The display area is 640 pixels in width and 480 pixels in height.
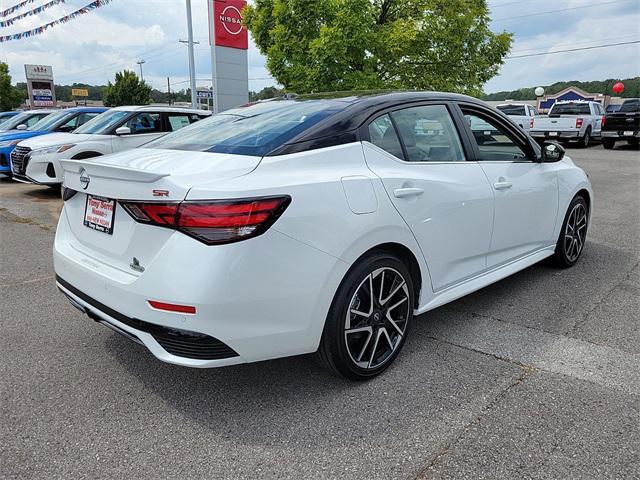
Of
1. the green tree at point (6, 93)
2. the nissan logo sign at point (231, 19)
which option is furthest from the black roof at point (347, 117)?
the green tree at point (6, 93)

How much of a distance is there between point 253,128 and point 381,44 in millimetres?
8161

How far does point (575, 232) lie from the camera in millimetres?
4871

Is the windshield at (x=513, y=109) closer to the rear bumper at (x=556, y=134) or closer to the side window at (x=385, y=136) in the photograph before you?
the rear bumper at (x=556, y=134)

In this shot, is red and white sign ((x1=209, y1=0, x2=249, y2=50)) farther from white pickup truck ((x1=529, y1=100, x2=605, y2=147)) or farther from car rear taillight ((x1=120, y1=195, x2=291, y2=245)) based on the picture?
car rear taillight ((x1=120, y1=195, x2=291, y2=245))

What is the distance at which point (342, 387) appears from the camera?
9.20 ft

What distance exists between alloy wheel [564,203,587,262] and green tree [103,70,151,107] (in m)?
55.9

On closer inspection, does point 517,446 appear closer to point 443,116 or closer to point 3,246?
A: point 443,116

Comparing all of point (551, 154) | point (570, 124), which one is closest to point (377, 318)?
point (551, 154)

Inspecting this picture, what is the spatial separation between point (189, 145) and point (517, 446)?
7.69 feet

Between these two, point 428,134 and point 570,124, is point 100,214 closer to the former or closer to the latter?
point 428,134

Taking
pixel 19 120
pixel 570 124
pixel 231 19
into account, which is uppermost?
pixel 231 19

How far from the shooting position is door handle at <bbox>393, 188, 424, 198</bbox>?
2773 millimetres

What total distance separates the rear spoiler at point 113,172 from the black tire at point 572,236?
12.4 ft

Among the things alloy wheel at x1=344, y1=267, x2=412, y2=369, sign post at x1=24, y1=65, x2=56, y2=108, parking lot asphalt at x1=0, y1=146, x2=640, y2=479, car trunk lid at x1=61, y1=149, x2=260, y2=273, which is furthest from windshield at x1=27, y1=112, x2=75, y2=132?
sign post at x1=24, y1=65, x2=56, y2=108
